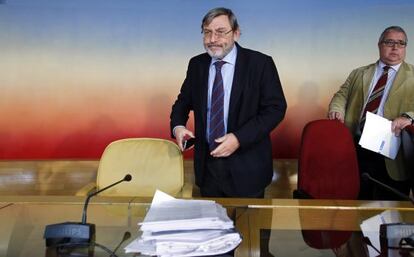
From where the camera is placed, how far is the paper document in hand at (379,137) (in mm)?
2352

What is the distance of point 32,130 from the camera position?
3.44m

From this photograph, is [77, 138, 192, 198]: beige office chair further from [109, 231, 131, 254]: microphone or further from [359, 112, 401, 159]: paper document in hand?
[359, 112, 401, 159]: paper document in hand

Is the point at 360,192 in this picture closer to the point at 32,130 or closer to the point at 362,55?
the point at 362,55

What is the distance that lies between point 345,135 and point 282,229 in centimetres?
114

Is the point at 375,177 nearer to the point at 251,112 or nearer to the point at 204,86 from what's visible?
the point at 251,112

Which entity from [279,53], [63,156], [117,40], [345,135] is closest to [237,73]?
[345,135]

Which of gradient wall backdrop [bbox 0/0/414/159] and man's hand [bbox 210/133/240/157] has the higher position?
gradient wall backdrop [bbox 0/0/414/159]

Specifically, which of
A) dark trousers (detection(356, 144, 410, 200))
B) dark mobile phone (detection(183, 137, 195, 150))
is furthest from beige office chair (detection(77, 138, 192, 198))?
dark trousers (detection(356, 144, 410, 200))

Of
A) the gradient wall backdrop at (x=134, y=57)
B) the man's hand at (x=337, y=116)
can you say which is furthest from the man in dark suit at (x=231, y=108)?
the gradient wall backdrop at (x=134, y=57)

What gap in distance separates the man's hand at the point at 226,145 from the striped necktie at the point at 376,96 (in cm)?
108

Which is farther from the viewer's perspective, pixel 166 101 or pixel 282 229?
pixel 166 101

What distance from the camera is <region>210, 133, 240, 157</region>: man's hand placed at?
1.97 meters

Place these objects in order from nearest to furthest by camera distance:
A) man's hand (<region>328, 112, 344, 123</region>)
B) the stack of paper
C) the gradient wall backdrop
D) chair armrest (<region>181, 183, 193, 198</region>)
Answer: the stack of paper
chair armrest (<region>181, 183, 193, 198</region>)
man's hand (<region>328, 112, 344, 123</region>)
the gradient wall backdrop

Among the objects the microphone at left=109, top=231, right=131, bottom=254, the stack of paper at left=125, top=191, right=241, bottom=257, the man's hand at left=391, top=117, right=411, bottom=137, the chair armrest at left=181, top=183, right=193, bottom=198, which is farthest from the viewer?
the man's hand at left=391, top=117, right=411, bottom=137
